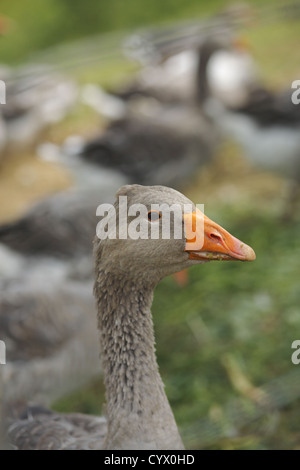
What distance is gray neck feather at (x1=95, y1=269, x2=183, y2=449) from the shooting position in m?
2.62

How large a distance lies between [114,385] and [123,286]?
45cm

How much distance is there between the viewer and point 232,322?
15.9 feet

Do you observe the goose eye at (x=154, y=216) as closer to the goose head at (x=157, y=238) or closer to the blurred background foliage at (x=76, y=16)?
the goose head at (x=157, y=238)

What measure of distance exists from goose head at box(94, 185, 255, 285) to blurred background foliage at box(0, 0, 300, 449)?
5.11 feet

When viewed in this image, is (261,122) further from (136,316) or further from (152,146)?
(136,316)

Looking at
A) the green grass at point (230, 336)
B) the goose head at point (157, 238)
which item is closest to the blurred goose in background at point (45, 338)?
the green grass at point (230, 336)

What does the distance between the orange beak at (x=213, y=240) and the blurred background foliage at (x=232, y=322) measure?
1686 millimetres

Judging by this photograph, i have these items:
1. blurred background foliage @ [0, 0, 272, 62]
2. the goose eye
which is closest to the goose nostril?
the goose eye

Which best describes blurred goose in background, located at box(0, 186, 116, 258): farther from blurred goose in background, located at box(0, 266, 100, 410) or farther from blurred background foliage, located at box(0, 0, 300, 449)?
blurred background foliage, located at box(0, 0, 300, 449)

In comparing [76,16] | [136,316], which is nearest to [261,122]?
[136,316]

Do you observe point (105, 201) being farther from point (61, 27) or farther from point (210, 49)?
point (61, 27)

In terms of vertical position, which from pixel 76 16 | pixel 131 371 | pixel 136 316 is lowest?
pixel 131 371

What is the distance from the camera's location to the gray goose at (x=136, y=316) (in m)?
2.44

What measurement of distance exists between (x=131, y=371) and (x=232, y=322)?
2.24 metres
